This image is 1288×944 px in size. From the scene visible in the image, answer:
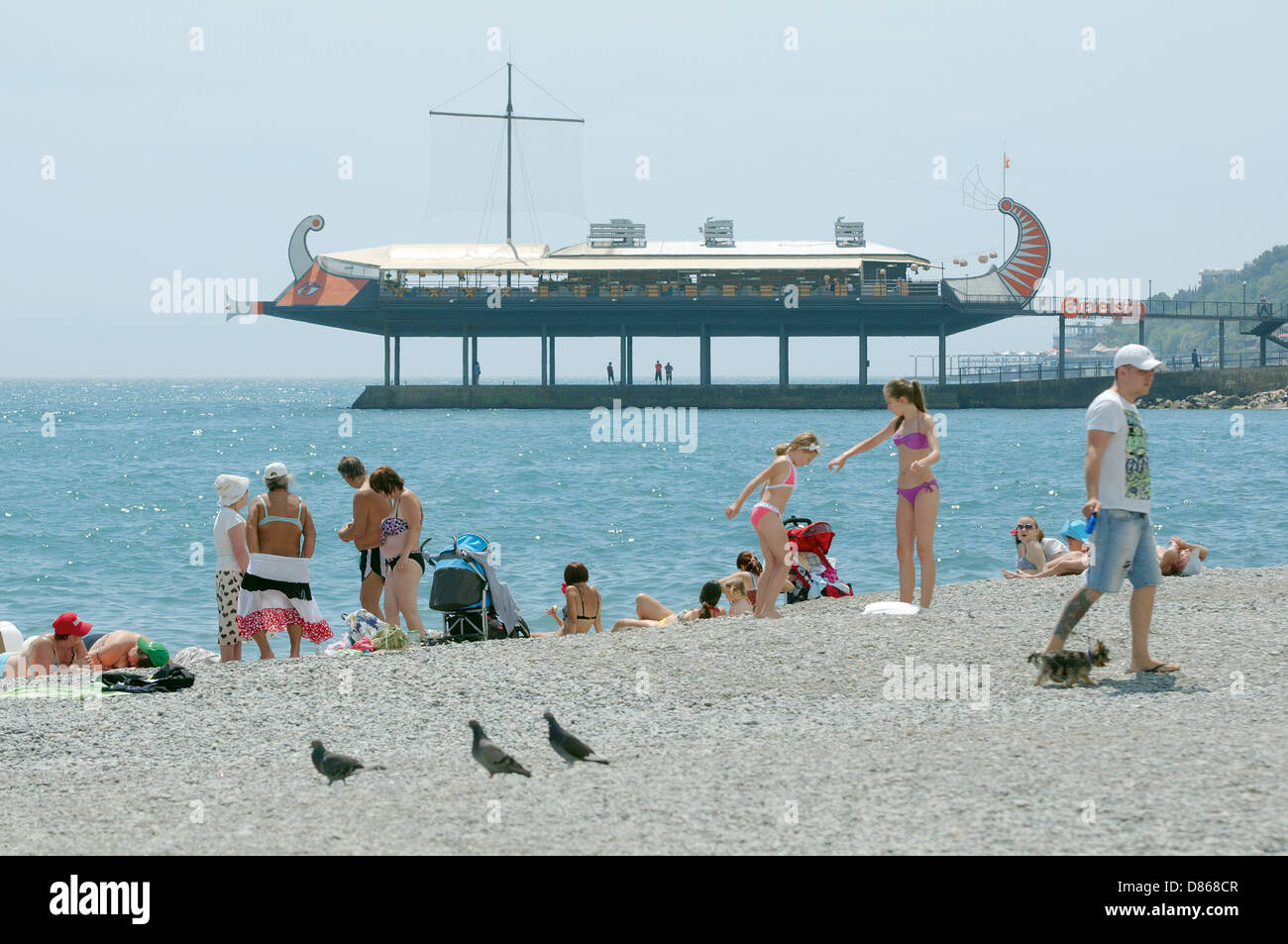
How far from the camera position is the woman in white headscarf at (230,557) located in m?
9.12

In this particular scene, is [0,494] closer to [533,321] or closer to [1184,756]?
[1184,756]

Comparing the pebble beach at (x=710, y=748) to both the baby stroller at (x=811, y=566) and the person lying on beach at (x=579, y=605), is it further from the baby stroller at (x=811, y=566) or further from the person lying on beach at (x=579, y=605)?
the baby stroller at (x=811, y=566)

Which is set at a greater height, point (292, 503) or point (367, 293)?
point (367, 293)

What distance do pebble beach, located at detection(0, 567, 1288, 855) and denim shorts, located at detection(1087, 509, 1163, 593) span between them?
1.87ft

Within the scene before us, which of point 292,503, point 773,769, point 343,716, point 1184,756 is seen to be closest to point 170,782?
point 343,716

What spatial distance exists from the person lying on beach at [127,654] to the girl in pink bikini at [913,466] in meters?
4.96

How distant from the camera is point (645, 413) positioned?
77375mm

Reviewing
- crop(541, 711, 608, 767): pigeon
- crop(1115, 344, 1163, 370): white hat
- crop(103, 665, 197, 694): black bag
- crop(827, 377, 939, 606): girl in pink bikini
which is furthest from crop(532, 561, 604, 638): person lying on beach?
crop(1115, 344, 1163, 370): white hat

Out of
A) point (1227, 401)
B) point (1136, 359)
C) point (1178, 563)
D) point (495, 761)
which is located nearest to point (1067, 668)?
point (1136, 359)

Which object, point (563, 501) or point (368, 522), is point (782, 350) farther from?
point (368, 522)

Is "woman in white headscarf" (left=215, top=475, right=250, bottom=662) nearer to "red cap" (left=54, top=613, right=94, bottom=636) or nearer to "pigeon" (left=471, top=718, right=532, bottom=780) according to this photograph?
"red cap" (left=54, top=613, right=94, bottom=636)

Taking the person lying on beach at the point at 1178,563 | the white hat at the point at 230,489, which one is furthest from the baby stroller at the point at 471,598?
the person lying on beach at the point at 1178,563

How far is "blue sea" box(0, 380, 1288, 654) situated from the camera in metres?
18.2
